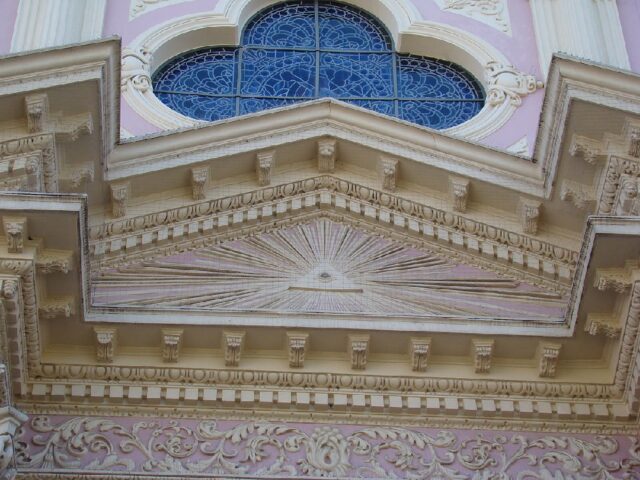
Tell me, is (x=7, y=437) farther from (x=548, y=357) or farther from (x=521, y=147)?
(x=521, y=147)

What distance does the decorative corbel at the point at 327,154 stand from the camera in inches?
453

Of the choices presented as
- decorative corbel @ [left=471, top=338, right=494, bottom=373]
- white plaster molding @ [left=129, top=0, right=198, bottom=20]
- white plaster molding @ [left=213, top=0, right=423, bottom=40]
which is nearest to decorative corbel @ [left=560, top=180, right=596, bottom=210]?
decorative corbel @ [left=471, top=338, right=494, bottom=373]

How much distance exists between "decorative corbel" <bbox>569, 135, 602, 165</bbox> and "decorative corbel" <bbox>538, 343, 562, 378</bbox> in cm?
146

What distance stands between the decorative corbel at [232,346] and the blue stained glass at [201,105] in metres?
3.68

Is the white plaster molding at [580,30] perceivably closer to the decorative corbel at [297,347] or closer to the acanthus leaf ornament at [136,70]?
the acanthus leaf ornament at [136,70]

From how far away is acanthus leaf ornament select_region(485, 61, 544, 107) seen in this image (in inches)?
522

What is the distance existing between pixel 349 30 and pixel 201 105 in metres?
1.96

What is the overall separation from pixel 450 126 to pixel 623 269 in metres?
3.87

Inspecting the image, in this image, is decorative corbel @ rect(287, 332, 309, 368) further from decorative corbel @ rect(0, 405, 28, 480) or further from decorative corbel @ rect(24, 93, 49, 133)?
decorative corbel @ rect(24, 93, 49, 133)

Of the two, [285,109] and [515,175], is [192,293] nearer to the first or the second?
[285,109]

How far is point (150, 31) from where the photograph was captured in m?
14.0

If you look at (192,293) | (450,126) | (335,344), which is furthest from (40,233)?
(450,126)

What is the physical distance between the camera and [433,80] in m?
13.9

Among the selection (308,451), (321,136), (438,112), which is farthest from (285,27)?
(308,451)
